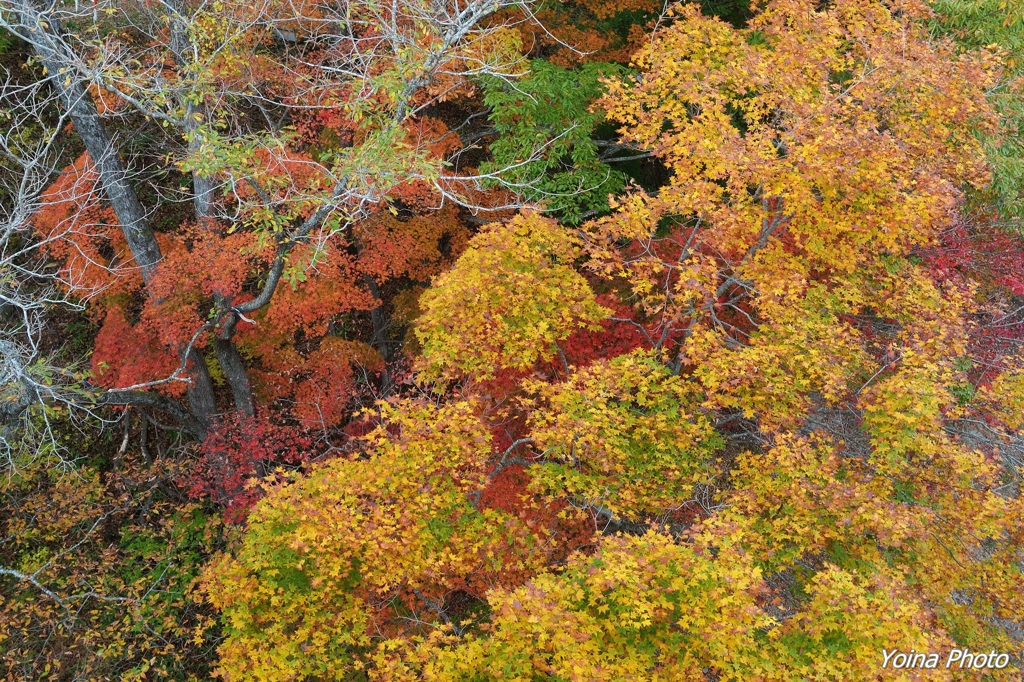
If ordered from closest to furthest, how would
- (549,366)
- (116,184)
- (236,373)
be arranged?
(116,184) < (549,366) < (236,373)

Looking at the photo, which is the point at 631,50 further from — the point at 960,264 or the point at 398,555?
the point at 398,555

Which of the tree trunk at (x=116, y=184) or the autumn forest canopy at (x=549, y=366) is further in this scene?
the tree trunk at (x=116, y=184)

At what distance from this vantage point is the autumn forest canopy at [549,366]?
1141 cm

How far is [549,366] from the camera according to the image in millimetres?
16984

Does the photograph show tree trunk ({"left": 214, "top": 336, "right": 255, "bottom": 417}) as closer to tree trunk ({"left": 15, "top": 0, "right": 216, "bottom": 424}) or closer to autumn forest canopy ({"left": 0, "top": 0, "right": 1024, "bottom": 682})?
autumn forest canopy ({"left": 0, "top": 0, "right": 1024, "bottom": 682})

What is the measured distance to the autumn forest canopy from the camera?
37.4ft

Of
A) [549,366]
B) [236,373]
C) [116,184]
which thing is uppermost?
[116,184]

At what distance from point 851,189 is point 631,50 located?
8896 mm

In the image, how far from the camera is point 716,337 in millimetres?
13297

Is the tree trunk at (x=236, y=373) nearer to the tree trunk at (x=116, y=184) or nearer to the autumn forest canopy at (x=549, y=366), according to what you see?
the autumn forest canopy at (x=549, y=366)

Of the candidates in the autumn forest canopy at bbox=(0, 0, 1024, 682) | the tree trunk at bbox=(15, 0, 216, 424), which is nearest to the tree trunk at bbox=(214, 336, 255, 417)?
the autumn forest canopy at bbox=(0, 0, 1024, 682)

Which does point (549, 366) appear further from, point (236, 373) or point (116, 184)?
point (116, 184)

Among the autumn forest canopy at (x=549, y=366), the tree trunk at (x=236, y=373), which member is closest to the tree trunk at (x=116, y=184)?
the autumn forest canopy at (x=549, y=366)

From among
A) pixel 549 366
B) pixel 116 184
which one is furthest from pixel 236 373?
pixel 549 366
